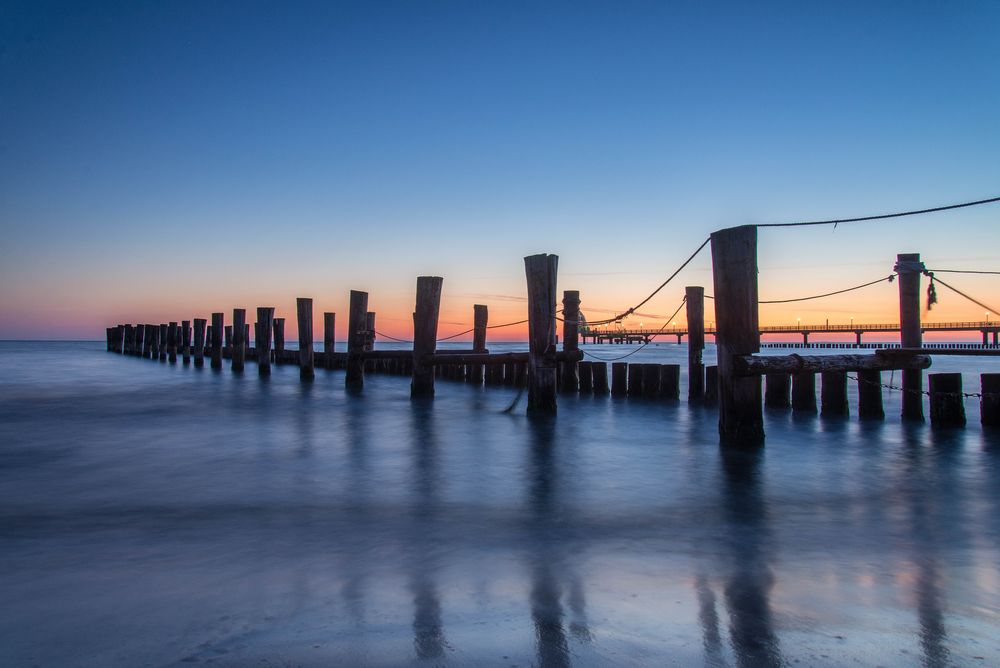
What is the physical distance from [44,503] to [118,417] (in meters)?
7.38

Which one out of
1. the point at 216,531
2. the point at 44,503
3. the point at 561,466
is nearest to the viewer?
the point at 216,531

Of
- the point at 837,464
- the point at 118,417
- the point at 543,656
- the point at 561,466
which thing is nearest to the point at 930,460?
the point at 837,464

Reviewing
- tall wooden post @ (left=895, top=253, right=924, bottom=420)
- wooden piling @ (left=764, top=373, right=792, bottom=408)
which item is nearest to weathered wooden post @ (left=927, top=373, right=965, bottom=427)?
tall wooden post @ (left=895, top=253, right=924, bottom=420)

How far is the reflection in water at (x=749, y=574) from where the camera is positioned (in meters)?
2.34

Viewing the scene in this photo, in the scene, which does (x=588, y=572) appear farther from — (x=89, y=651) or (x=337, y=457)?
(x=337, y=457)

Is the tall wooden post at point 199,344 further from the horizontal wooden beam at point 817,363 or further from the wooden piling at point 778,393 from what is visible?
the horizontal wooden beam at point 817,363

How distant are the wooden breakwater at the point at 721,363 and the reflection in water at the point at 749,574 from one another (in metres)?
1.32

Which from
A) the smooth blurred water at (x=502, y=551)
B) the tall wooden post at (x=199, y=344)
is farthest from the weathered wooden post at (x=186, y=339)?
the smooth blurred water at (x=502, y=551)

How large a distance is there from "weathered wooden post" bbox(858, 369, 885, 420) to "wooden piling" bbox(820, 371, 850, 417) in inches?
11.5

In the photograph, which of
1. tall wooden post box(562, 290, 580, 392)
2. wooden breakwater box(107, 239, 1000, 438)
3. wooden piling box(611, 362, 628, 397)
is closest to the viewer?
wooden breakwater box(107, 239, 1000, 438)

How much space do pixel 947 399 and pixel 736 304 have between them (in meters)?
4.84

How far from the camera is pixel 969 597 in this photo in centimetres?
293

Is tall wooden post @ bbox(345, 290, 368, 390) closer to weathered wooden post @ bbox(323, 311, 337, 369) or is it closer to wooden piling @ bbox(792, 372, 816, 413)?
weathered wooden post @ bbox(323, 311, 337, 369)

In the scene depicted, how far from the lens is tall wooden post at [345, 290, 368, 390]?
15.1 meters
